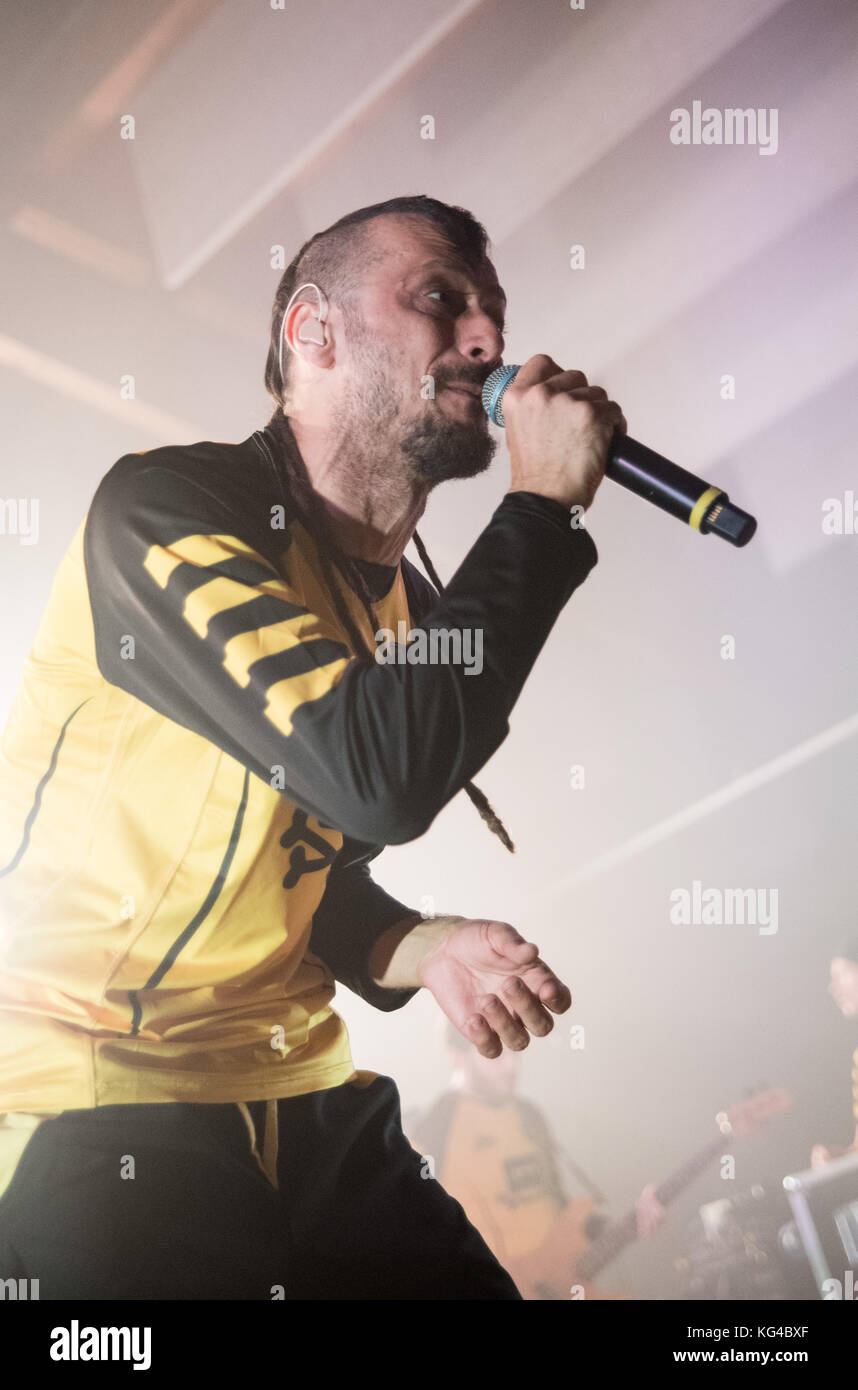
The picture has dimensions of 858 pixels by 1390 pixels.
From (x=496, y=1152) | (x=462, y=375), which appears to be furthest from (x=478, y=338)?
(x=496, y=1152)

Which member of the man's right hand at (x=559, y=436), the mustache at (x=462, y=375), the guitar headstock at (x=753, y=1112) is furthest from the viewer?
the guitar headstock at (x=753, y=1112)

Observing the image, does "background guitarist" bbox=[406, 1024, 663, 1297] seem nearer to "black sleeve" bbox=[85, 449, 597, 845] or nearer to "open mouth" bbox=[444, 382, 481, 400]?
"black sleeve" bbox=[85, 449, 597, 845]

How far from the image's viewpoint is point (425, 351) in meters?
1.38

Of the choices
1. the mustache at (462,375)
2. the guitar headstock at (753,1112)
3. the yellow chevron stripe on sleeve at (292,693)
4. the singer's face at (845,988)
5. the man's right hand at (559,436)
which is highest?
the mustache at (462,375)

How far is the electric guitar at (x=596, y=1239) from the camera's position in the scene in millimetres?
1872

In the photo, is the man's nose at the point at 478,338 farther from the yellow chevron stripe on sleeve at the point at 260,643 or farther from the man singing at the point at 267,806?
the yellow chevron stripe on sleeve at the point at 260,643

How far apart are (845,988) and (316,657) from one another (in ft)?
4.57

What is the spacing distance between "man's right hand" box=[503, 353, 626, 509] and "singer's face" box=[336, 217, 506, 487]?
22 centimetres

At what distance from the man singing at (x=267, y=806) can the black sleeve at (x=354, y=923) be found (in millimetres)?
11

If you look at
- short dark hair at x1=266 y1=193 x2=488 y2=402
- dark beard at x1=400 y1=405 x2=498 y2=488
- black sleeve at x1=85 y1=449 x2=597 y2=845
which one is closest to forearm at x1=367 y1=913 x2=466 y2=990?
black sleeve at x1=85 y1=449 x2=597 y2=845

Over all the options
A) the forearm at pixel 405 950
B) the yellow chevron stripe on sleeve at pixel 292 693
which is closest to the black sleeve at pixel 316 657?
the yellow chevron stripe on sleeve at pixel 292 693

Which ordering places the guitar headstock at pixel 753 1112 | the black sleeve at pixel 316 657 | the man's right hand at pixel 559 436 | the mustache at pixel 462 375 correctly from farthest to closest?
1. the guitar headstock at pixel 753 1112
2. the mustache at pixel 462 375
3. the man's right hand at pixel 559 436
4. the black sleeve at pixel 316 657

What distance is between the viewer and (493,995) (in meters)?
1.24
